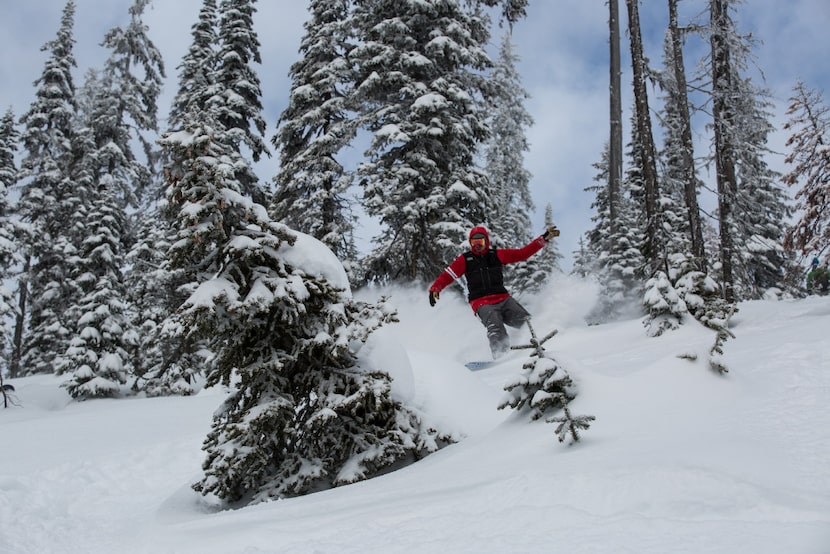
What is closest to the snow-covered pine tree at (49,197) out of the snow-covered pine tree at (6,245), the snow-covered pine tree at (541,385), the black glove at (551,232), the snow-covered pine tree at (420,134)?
the snow-covered pine tree at (6,245)

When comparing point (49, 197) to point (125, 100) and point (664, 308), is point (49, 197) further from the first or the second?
point (664, 308)

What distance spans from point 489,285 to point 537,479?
760 cm

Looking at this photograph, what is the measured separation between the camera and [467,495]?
2744 millimetres

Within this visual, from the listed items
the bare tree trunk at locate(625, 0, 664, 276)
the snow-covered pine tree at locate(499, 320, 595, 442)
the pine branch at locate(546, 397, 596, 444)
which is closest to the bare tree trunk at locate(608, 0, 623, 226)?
the bare tree trunk at locate(625, 0, 664, 276)

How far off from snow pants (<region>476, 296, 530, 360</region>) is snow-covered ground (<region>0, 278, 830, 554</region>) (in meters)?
2.69

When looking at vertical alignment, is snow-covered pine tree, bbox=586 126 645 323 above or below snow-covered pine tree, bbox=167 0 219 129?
below

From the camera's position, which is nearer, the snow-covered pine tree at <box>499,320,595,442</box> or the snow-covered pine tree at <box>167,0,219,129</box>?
the snow-covered pine tree at <box>499,320,595,442</box>

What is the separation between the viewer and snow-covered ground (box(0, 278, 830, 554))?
86.7 inches

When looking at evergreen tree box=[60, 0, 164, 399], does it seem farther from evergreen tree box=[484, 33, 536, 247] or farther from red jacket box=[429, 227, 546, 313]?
evergreen tree box=[484, 33, 536, 247]

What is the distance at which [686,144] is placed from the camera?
1324cm

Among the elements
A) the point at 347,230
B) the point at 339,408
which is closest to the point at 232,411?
the point at 339,408

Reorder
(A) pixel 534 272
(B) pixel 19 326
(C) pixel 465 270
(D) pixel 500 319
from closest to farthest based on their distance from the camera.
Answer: (D) pixel 500 319
(C) pixel 465 270
(B) pixel 19 326
(A) pixel 534 272

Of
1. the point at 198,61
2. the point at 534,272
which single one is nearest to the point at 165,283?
the point at 198,61

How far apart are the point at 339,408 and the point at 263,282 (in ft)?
4.23
